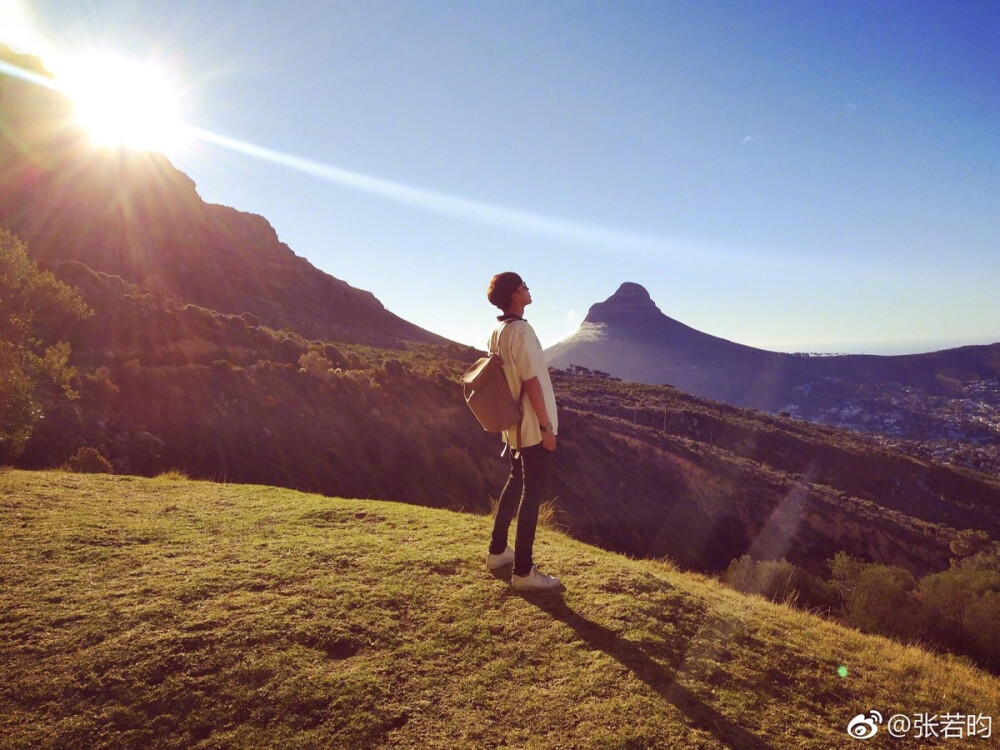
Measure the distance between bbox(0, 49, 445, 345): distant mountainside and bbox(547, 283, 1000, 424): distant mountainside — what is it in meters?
81.7

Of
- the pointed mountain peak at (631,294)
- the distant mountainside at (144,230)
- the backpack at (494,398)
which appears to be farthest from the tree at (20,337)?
the pointed mountain peak at (631,294)

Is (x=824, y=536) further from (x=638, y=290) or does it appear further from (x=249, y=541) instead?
(x=638, y=290)

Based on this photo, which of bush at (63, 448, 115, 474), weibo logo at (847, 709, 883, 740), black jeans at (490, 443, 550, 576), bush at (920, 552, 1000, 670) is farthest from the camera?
bush at (63, 448, 115, 474)

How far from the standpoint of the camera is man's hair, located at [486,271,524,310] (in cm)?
428

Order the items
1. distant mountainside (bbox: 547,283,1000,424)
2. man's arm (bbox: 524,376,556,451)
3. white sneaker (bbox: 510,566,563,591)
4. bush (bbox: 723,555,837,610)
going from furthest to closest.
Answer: distant mountainside (bbox: 547,283,1000,424)
bush (bbox: 723,555,837,610)
white sneaker (bbox: 510,566,563,591)
man's arm (bbox: 524,376,556,451)

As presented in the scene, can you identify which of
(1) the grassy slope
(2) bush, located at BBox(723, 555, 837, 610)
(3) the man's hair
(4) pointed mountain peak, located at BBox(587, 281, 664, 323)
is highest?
(4) pointed mountain peak, located at BBox(587, 281, 664, 323)

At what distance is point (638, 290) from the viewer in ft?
599

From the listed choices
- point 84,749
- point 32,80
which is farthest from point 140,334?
point 32,80

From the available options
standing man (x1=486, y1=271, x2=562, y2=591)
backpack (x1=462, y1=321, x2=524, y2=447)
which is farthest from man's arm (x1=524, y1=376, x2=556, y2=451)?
backpack (x1=462, y1=321, x2=524, y2=447)

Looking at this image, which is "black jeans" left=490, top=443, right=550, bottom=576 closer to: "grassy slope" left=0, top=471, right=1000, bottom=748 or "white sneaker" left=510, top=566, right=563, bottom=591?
"white sneaker" left=510, top=566, right=563, bottom=591

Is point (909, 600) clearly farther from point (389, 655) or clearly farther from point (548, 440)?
point (389, 655)

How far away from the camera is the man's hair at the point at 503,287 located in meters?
4.28

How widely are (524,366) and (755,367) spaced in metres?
136

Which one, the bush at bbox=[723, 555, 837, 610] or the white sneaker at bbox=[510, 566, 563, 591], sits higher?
the white sneaker at bbox=[510, 566, 563, 591]
